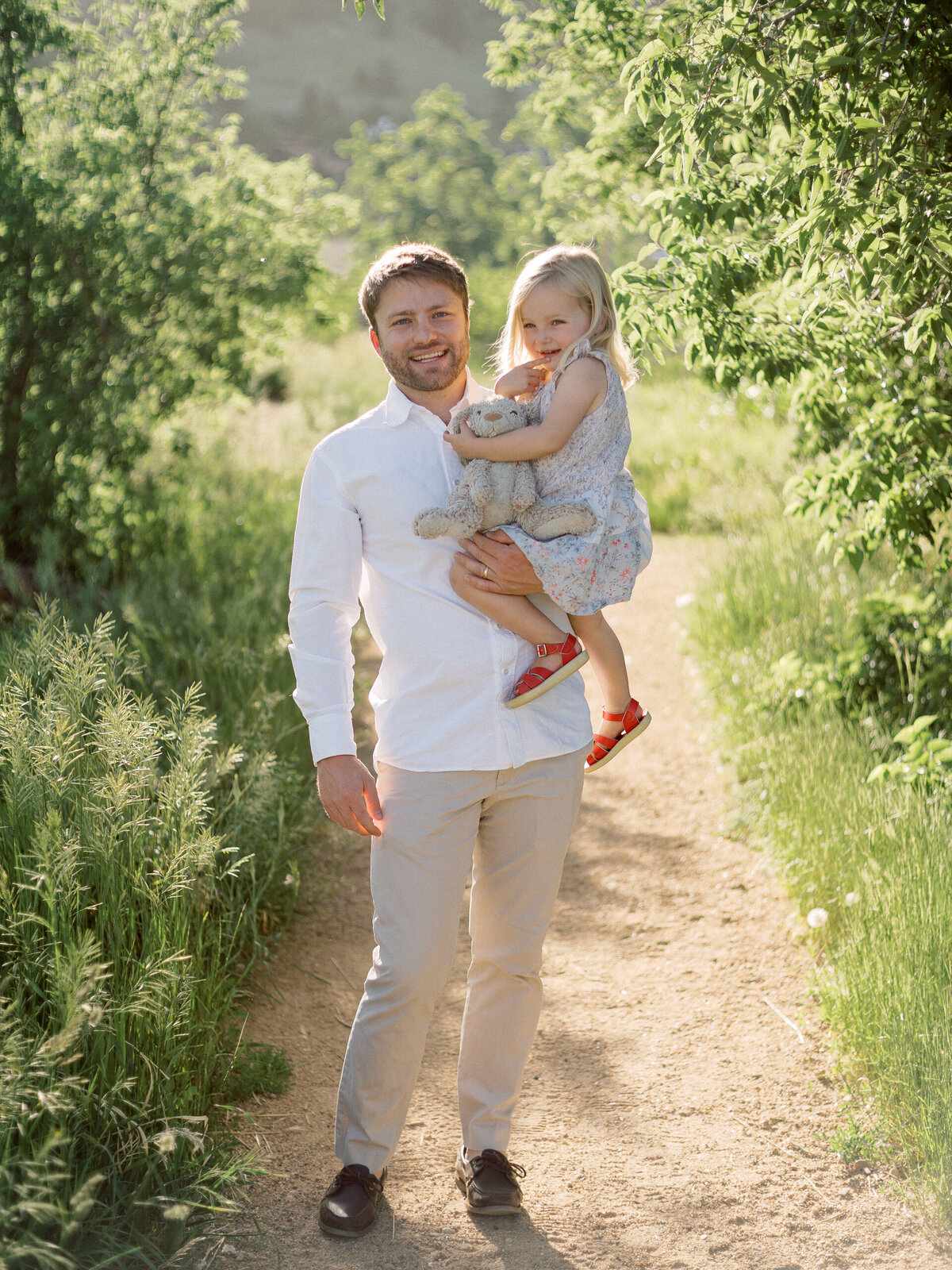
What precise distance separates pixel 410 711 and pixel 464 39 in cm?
4656

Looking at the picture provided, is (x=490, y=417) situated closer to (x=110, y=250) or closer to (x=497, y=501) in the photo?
(x=497, y=501)

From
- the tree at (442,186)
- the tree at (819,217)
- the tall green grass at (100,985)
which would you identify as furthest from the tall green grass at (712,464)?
the tree at (442,186)

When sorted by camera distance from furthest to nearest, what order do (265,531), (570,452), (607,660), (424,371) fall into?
1. (265,531)
2. (607,660)
3. (570,452)
4. (424,371)

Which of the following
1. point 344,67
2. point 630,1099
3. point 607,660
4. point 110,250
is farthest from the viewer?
point 344,67

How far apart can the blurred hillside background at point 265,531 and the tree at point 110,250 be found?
22 mm

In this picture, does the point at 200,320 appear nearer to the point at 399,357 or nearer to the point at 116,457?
the point at 116,457

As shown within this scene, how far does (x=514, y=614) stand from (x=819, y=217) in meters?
1.22

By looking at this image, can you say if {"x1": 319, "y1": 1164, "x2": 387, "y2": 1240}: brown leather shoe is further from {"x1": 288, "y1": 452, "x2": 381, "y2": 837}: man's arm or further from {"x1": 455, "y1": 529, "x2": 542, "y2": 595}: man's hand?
{"x1": 455, "y1": 529, "x2": 542, "y2": 595}: man's hand

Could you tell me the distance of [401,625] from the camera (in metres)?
2.40

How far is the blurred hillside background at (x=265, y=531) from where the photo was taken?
2.38 metres

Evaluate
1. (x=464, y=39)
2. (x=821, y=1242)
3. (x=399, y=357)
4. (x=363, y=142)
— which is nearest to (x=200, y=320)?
(x=399, y=357)

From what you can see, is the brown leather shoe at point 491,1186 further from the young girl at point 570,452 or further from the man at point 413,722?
the young girl at point 570,452

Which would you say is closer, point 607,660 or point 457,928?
point 457,928

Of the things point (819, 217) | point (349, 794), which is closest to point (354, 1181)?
point (349, 794)
